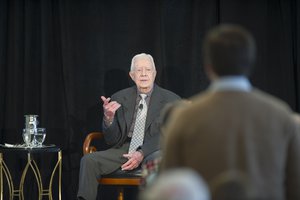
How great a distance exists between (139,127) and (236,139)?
2.94m

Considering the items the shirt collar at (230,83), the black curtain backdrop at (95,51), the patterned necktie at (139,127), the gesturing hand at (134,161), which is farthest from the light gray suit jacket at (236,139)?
the black curtain backdrop at (95,51)

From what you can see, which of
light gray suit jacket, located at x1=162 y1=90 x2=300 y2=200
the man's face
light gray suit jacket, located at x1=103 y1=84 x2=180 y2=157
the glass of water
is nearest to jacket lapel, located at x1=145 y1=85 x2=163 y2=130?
light gray suit jacket, located at x1=103 y1=84 x2=180 y2=157

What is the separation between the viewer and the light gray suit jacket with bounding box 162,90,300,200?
6.74 ft

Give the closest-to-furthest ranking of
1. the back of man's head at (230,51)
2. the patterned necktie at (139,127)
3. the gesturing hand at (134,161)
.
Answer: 1. the back of man's head at (230,51)
2. the gesturing hand at (134,161)
3. the patterned necktie at (139,127)

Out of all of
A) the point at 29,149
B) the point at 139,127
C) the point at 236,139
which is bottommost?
the point at 29,149

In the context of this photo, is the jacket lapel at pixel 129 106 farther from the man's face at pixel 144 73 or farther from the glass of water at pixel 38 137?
the glass of water at pixel 38 137

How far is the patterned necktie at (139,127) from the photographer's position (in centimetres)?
493

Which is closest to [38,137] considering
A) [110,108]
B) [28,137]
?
[28,137]

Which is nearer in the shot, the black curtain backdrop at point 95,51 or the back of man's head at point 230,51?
the back of man's head at point 230,51

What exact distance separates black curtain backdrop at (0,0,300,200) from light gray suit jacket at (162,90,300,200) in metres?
3.50

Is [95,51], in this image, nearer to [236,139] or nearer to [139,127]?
[139,127]

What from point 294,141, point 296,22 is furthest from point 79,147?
point 294,141

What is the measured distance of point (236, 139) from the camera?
2.05 metres

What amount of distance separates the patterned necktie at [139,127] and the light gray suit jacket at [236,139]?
280 centimetres
